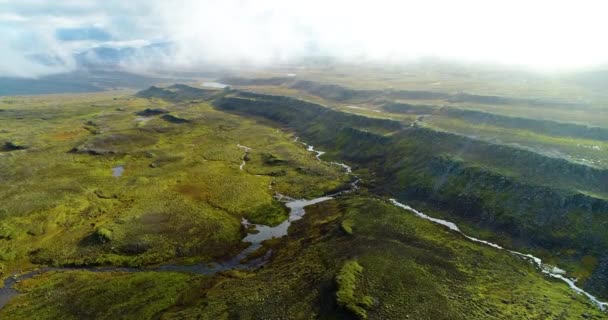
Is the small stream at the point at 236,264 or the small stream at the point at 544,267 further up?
the small stream at the point at 544,267

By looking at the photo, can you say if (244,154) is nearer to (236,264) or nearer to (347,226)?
(347,226)

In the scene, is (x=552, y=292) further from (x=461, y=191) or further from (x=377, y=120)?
(x=377, y=120)

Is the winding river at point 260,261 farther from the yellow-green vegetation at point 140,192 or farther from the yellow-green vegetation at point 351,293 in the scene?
the yellow-green vegetation at point 351,293

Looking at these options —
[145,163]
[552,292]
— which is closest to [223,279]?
[552,292]

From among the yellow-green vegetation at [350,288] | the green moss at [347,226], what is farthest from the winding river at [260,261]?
the green moss at [347,226]

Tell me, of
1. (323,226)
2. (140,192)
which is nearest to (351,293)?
(323,226)
